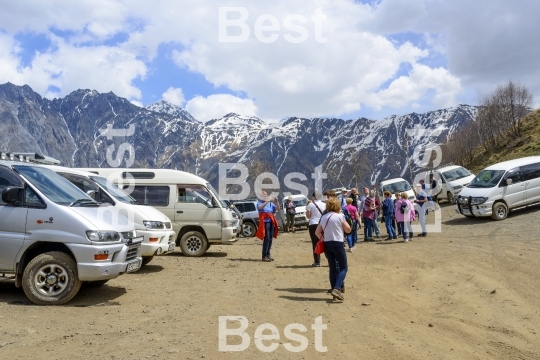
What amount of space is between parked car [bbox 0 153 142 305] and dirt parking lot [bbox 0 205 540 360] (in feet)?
1.38

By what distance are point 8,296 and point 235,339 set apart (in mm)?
4326

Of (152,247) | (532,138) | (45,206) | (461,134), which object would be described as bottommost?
(152,247)

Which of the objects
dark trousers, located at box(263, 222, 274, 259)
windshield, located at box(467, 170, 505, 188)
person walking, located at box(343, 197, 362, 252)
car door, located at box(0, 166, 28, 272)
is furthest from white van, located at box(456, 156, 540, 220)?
car door, located at box(0, 166, 28, 272)

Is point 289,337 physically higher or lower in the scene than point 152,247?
lower

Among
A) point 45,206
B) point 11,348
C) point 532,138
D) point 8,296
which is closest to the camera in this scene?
Result: point 11,348

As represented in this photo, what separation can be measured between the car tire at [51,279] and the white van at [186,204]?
6341mm

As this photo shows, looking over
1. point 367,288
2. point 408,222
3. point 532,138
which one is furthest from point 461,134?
point 367,288

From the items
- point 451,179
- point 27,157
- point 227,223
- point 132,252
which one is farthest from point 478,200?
point 27,157

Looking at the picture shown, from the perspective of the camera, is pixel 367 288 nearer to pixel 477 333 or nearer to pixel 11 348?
pixel 477 333

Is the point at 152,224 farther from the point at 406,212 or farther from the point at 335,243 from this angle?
the point at 406,212

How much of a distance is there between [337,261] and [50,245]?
480 centimetres

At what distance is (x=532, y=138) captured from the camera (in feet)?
137

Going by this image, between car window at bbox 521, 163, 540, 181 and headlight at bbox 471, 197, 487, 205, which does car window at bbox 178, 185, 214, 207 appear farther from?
car window at bbox 521, 163, 540, 181

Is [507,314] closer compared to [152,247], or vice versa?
[507,314]
